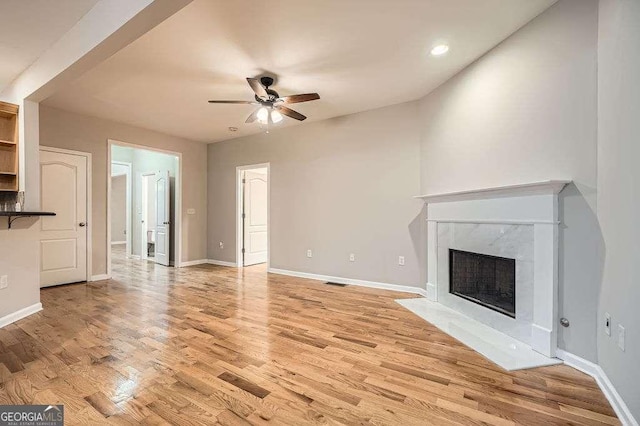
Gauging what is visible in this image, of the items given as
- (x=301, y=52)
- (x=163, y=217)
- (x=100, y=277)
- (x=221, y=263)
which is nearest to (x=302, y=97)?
(x=301, y=52)

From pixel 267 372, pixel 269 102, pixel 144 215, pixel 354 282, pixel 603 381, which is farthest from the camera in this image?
pixel 144 215

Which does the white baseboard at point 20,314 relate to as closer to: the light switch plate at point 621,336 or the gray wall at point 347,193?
the gray wall at point 347,193

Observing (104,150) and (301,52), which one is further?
(104,150)

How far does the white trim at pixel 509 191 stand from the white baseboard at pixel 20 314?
4.83 metres

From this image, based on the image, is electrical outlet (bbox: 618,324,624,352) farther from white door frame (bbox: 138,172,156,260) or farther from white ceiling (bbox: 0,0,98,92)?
white door frame (bbox: 138,172,156,260)

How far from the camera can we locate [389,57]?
117 inches

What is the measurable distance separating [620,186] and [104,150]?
652 cm

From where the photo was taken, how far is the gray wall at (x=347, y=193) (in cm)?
423

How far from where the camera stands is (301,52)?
287 centimetres

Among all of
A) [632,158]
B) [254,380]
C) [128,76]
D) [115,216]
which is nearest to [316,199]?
[128,76]

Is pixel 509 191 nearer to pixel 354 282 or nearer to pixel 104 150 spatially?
pixel 354 282

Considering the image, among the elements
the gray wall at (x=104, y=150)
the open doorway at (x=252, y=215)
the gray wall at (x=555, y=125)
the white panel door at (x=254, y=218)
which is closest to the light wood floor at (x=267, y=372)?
the gray wall at (x=555, y=125)

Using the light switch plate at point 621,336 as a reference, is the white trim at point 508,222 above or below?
above

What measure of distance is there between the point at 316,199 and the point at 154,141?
344cm
